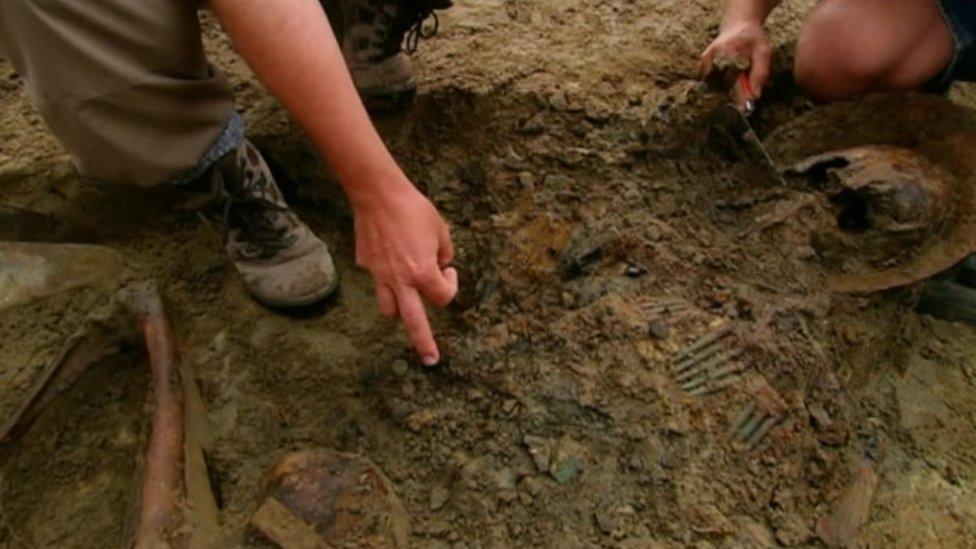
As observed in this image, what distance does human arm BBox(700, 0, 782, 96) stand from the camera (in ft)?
5.87

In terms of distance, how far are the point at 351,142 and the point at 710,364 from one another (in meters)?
0.71

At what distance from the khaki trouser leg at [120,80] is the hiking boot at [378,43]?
0.51 metres

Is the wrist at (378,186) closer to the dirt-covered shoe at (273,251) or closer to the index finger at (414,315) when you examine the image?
the index finger at (414,315)

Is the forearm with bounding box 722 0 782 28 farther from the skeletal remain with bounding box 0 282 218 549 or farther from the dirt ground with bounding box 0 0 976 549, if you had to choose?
the skeletal remain with bounding box 0 282 218 549

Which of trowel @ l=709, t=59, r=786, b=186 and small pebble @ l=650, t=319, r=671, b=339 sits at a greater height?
trowel @ l=709, t=59, r=786, b=186

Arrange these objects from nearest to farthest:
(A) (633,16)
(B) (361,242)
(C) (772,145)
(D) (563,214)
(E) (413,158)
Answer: (B) (361,242) < (D) (563,214) < (C) (772,145) < (E) (413,158) < (A) (633,16)

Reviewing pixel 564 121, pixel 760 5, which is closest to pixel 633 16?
pixel 760 5

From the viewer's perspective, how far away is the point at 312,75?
996 millimetres

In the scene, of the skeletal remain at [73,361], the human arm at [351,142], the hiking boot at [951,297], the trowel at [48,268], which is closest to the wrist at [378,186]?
the human arm at [351,142]

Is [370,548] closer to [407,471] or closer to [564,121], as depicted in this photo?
[407,471]

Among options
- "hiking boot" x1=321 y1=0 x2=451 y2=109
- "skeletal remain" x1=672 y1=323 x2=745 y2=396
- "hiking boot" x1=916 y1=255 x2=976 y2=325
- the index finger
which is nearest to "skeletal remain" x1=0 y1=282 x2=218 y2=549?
the index finger

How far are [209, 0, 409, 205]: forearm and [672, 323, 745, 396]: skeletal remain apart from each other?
59cm

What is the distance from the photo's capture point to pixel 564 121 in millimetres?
1819

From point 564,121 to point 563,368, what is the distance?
0.70 meters
